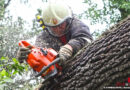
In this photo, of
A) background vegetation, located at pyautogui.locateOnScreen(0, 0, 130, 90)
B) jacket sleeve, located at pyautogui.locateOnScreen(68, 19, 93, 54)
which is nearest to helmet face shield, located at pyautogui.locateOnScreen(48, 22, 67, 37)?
jacket sleeve, located at pyautogui.locateOnScreen(68, 19, 93, 54)

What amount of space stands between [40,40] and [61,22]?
44cm

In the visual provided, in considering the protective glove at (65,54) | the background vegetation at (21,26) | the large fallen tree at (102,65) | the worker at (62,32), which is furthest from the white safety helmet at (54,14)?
the background vegetation at (21,26)

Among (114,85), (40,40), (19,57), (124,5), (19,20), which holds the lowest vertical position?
(114,85)

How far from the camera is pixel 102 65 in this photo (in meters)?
1.45

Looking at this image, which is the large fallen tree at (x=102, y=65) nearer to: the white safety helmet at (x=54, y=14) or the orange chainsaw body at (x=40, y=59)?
the orange chainsaw body at (x=40, y=59)

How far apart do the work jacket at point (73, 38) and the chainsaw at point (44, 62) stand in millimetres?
279

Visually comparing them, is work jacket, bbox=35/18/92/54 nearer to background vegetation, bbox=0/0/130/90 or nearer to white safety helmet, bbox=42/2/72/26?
white safety helmet, bbox=42/2/72/26

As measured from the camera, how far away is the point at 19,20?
909cm

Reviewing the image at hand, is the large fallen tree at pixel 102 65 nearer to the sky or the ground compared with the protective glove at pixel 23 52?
nearer to the ground

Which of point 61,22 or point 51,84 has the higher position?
point 61,22

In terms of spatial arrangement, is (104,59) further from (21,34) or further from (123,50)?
(21,34)

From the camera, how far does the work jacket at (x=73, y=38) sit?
2.06 m

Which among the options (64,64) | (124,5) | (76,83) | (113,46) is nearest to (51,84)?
(64,64)

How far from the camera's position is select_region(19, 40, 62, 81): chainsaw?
1.77 meters
